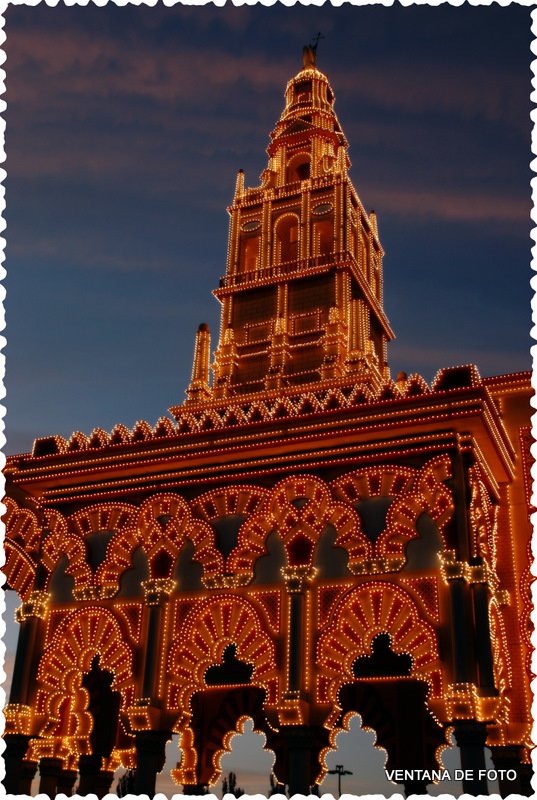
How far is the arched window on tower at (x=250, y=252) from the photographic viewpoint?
A: 132ft

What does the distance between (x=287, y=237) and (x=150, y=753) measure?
89.1 feet

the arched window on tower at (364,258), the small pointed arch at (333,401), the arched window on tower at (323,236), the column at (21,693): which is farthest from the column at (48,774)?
the arched window on tower at (364,258)

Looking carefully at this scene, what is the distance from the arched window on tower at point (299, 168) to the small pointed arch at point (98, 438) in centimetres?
2274

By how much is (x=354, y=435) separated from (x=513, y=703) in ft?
26.1

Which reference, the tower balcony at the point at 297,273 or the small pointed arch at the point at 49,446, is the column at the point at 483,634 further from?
the tower balcony at the point at 297,273

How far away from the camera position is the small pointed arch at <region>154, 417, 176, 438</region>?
23.5m

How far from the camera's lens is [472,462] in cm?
1994

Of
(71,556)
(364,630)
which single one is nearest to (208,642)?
(364,630)

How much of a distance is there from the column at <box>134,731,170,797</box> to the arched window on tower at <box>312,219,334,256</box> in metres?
24.1

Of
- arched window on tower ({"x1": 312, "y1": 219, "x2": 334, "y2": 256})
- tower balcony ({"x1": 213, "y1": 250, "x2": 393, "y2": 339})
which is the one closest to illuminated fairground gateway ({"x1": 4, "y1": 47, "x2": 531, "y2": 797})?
tower balcony ({"x1": 213, "y1": 250, "x2": 393, "y2": 339})

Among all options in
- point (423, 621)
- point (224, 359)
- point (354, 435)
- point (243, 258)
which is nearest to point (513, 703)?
point (423, 621)

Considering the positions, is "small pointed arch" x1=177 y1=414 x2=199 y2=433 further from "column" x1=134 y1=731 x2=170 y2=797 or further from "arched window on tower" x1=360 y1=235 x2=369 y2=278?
"arched window on tower" x1=360 y1=235 x2=369 y2=278

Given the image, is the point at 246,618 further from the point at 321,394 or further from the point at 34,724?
the point at 321,394

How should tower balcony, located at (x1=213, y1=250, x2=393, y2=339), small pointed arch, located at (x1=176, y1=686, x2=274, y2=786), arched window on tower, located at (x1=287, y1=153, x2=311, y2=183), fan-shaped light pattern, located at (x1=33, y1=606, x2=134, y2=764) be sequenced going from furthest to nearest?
1. arched window on tower, located at (x1=287, y1=153, x2=311, y2=183)
2. tower balcony, located at (x1=213, y1=250, x2=393, y2=339)
3. small pointed arch, located at (x1=176, y1=686, x2=274, y2=786)
4. fan-shaped light pattern, located at (x1=33, y1=606, x2=134, y2=764)
